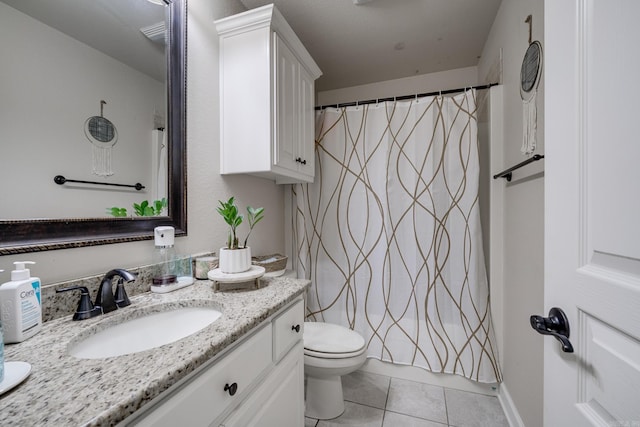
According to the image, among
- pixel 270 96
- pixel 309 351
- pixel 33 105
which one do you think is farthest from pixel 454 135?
pixel 33 105

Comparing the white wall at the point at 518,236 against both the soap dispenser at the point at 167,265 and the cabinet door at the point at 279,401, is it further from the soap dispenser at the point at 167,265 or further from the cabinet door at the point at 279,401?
the soap dispenser at the point at 167,265

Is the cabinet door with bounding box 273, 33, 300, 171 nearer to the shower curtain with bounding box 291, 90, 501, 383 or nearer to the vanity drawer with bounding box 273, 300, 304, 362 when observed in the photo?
the shower curtain with bounding box 291, 90, 501, 383

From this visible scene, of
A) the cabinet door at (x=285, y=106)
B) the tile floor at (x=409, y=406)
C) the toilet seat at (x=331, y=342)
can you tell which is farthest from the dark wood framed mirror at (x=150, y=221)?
the tile floor at (x=409, y=406)

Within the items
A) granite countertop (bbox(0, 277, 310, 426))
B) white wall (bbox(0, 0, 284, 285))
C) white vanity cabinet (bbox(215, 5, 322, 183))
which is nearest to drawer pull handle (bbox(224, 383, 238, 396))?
granite countertop (bbox(0, 277, 310, 426))

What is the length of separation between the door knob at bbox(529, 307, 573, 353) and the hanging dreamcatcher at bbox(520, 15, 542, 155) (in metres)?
0.88

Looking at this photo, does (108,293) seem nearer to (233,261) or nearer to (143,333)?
(143,333)

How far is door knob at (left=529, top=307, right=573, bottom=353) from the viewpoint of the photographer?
554 millimetres

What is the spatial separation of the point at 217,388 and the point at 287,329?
14.6 inches

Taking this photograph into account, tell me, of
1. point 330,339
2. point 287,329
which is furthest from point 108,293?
point 330,339

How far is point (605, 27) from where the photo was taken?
0.49m

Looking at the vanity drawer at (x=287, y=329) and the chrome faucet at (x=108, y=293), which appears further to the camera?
the vanity drawer at (x=287, y=329)

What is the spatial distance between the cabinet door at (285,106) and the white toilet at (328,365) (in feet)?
3.41

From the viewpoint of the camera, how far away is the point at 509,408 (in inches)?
57.9

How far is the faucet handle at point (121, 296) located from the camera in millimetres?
841
